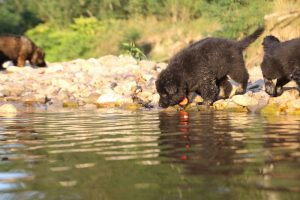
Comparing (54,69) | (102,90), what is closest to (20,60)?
(54,69)

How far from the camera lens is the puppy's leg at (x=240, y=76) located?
10.4 metres

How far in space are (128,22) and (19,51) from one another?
1076 centimetres

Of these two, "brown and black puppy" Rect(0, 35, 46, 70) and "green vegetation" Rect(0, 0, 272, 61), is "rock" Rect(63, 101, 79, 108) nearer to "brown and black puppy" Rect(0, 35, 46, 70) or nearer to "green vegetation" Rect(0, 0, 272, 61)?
"green vegetation" Rect(0, 0, 272, 61)

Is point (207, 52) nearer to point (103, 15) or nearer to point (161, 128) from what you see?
point (161, 128)

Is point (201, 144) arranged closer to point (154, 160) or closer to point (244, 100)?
point (154, 160)

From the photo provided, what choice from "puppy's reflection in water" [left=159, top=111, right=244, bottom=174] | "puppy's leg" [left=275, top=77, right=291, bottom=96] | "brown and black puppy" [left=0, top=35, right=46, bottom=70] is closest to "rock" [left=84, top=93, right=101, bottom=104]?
"puppy's leg" [left=275, top=77, right=291, bottom=96]

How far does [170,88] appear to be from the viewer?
390 inches

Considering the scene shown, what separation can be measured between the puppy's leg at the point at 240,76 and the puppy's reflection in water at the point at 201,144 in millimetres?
2193

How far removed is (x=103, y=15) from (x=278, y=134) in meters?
27.6

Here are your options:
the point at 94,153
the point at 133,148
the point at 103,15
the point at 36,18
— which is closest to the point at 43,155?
the point at 94,153

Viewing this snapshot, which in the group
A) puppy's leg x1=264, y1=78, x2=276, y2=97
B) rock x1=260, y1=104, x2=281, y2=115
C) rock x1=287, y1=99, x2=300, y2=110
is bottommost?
rock x1=260, y1=104, x2=281, y2=115

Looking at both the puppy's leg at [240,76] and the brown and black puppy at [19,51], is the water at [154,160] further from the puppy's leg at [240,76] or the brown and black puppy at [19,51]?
the brown and black puppy at [19,51]

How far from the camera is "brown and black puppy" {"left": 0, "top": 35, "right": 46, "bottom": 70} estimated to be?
20.4 meters

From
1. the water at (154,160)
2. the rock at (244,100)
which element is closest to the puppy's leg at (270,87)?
the rock at (244,100)
